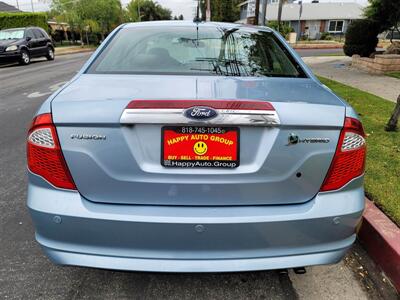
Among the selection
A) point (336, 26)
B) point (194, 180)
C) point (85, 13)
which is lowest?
point (336, 26)

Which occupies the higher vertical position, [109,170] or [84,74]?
[84,74]

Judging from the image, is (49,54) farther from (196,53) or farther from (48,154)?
(48,154)

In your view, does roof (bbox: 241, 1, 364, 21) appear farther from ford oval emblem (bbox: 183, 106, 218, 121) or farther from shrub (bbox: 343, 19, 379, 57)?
ford oval emblem (bbox: 183, 106, 218, 121)

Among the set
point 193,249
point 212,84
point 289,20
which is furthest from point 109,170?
point 289,20

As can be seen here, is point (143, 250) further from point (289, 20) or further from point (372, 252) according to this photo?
point (289, 20)

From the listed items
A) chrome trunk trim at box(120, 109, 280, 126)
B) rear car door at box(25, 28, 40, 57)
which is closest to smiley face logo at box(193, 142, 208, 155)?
chrome trunk trim at box(120, 109, 280, 126)

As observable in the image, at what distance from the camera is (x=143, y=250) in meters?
2.01

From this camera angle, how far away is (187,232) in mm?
1952

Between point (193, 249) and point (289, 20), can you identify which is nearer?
point (193, 249)

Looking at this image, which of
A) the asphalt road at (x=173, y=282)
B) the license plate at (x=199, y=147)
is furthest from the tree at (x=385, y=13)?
the license plate at (x=199, y=147)

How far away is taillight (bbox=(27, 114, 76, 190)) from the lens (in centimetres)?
197

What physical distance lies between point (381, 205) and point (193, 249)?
2.03 m

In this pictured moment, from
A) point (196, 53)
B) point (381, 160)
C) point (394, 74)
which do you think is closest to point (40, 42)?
point (394, 74)

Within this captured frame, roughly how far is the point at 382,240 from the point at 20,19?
119ft
